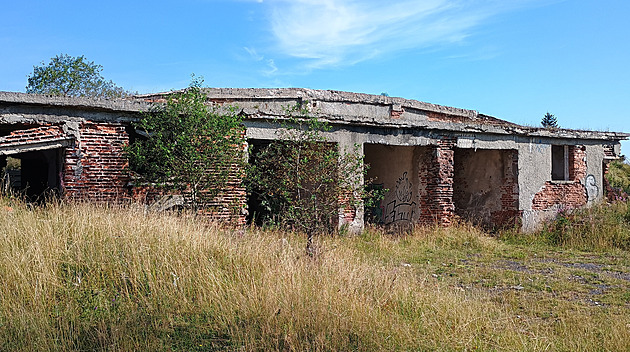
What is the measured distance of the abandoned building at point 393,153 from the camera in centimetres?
991

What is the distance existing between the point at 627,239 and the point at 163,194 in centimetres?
1109

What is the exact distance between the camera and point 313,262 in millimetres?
6418

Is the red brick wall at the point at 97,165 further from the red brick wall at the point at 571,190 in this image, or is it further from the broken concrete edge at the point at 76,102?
the red brick wall at the point at 571,190

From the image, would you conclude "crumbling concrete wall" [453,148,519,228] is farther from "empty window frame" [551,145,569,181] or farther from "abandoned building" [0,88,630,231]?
"empty window frame" [551,145,569,181]

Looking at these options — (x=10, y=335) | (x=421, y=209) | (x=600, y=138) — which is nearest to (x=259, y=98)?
(x=421, y=209)

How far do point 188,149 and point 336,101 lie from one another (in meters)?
8.66

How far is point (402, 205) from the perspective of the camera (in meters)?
14.5

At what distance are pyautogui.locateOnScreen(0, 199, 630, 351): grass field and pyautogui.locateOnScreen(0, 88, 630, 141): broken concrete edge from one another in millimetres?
2939

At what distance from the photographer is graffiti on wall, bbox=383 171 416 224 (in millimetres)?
14312

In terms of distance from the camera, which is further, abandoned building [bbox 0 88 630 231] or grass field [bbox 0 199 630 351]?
abandoned building [bbox 0 88 630 231]

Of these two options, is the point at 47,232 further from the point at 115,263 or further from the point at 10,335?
the point at 10,335

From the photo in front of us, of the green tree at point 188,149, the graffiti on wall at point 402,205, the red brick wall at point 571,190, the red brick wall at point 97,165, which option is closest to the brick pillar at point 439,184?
the graffiti on wall at point 402,205

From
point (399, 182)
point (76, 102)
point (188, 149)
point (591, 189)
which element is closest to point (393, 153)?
point (399, 182)

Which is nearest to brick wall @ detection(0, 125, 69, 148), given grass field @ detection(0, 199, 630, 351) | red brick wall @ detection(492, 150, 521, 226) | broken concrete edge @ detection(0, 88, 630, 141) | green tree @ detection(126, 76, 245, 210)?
broken concrete edge @ detection(0, 88, 630, 141)
